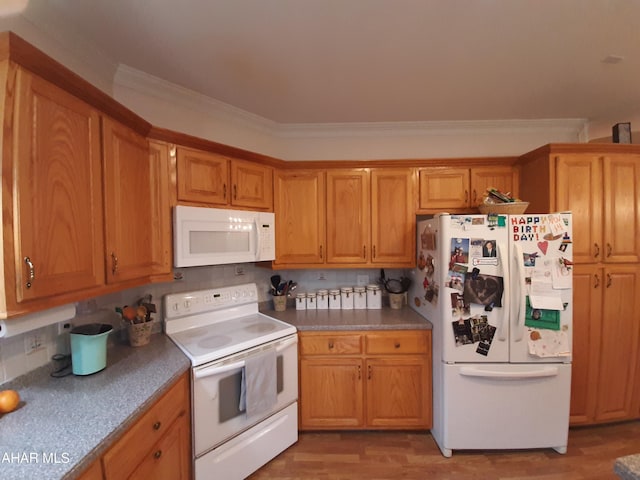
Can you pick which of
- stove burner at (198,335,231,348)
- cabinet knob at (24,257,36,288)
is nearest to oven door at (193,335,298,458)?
stove burner at (198,335,231,348)

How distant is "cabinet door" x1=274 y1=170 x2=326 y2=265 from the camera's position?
2299 millimetres

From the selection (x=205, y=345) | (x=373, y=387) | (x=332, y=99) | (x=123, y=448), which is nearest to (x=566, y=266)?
(x=373, y=387)

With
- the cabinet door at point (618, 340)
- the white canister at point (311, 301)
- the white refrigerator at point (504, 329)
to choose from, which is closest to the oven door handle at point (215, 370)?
the white canister at point (311, 301)

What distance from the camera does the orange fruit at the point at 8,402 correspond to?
985mm

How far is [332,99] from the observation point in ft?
6.86

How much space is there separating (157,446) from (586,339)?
2.86m

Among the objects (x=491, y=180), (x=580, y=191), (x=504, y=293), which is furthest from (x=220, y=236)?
(x=580, y=191)

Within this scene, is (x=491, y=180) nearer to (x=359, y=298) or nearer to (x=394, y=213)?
(x=394, y=213)

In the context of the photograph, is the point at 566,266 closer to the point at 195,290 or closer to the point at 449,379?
the point at 449,379

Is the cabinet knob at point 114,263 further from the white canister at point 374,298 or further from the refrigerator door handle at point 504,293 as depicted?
the refrigerator door handle at point 504,293

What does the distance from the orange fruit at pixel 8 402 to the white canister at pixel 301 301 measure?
5.59 ft

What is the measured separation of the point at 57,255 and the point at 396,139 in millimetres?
2580

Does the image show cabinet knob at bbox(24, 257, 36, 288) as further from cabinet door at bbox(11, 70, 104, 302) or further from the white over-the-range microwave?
the white over-the-range microwave

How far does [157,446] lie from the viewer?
119cm
